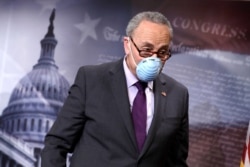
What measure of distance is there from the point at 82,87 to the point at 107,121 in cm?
15

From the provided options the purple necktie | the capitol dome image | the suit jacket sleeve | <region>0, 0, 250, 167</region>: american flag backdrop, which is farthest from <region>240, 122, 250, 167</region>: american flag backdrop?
the suit jacket sleeve

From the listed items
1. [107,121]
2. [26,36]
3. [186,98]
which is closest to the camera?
[107,121]

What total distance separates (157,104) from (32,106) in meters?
1.49

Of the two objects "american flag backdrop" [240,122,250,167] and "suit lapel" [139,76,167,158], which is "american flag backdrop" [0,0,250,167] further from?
"suit lapel" [139,76,167,158]

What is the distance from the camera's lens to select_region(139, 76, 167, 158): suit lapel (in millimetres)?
1406

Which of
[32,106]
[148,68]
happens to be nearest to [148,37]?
[148,68]

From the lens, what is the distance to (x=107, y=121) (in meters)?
1.42

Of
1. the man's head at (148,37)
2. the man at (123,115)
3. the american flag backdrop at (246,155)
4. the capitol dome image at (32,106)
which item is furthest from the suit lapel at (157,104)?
the capitol dome image at (32,106)

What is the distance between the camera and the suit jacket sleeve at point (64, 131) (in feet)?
4.66

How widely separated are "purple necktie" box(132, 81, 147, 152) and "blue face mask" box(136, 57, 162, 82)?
0.07 m

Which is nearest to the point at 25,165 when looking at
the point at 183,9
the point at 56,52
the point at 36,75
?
the point at 36,75

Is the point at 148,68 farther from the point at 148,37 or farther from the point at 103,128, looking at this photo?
the point at 103,128

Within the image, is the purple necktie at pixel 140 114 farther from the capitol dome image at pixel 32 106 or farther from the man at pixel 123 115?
the capitol dome image at pixel 32 106

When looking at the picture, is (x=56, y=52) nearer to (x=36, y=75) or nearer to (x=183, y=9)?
(x=36, y=75)
